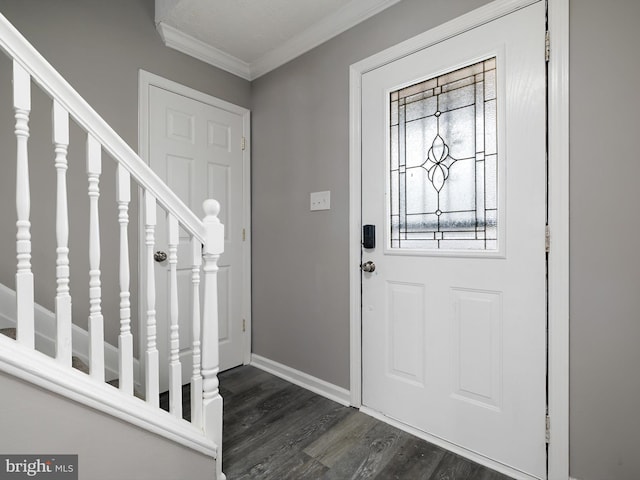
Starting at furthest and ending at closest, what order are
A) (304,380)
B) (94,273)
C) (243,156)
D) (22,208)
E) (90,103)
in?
(243,156), (304,380), (90,103), (94,273), (22,208)

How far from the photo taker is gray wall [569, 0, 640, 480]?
120cm

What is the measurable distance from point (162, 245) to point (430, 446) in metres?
1.98

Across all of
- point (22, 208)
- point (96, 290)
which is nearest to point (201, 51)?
point (22, 208)

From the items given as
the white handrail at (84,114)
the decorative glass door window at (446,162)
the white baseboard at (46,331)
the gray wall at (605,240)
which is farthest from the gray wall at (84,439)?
the gray wall at (605,240)

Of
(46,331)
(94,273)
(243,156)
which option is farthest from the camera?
(243,156)

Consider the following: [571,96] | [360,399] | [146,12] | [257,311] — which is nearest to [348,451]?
[360,399]

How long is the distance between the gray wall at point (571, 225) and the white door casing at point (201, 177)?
126mm

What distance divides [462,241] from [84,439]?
1.70 m

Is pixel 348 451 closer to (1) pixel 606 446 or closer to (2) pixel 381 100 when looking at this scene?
(1) pixel 606 446

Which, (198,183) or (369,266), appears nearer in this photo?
(369,266)

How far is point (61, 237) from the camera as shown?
1.01 metres

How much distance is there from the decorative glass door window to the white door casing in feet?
4.28

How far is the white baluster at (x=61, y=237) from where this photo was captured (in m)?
1.00

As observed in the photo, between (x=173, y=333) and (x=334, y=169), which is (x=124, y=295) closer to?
(x=173, y=333)
